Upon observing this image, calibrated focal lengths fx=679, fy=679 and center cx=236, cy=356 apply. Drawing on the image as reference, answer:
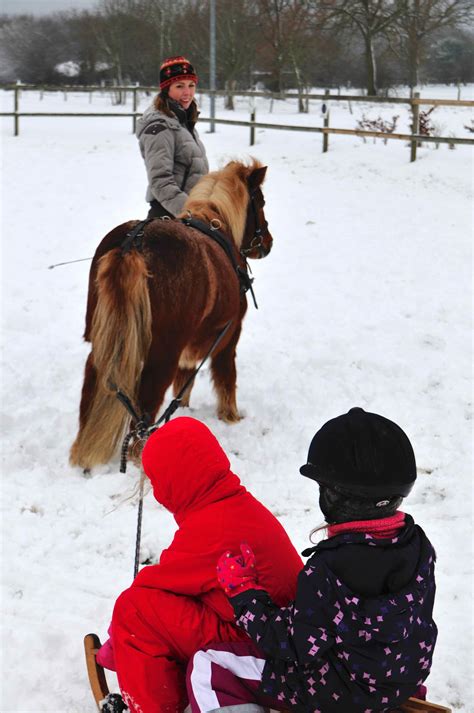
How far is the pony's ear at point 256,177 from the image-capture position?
14.7 ft

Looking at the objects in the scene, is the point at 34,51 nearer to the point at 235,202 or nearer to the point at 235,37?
the point at 235,37

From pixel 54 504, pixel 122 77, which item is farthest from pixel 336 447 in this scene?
pixel 122 77

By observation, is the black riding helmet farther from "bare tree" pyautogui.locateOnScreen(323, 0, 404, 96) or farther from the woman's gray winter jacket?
"bare tree" pyautogui.locateOnScreen(323, 0, 404, 96)

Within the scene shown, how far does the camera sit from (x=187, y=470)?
202 centimetres

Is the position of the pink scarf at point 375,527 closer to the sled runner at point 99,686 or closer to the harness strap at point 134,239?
the sled runner at point 99,686

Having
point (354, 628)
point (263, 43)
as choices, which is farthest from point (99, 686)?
point (263, 43)

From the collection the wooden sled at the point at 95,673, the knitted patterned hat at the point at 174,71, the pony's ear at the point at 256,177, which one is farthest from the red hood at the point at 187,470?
the knitted patterned hat at the point at 174,71

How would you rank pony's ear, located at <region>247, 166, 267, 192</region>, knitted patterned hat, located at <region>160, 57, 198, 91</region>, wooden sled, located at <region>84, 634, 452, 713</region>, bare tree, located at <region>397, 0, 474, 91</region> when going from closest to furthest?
wooden sled, located at <region>84, 634, 452, 713</region>
knitted patterned hat, located at <region>160, 57, 198, 91</region>
pony's ear, located at <region>247, 166, 267, 192</region>
bare tree, located at <region>397, 0, 474, 91</region>

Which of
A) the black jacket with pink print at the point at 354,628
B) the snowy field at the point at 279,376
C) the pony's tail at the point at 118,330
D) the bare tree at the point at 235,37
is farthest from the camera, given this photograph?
the bare tree at the point at 235,37

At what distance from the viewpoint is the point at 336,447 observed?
68.4 inches

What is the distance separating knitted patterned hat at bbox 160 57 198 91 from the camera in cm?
423

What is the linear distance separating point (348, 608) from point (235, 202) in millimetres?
3177

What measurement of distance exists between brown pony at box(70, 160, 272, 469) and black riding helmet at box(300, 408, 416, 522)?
69.5 inches

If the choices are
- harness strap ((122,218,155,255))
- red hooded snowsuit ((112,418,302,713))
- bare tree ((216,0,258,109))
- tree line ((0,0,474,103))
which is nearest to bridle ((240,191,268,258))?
harness strap ((122,218,155,255))
